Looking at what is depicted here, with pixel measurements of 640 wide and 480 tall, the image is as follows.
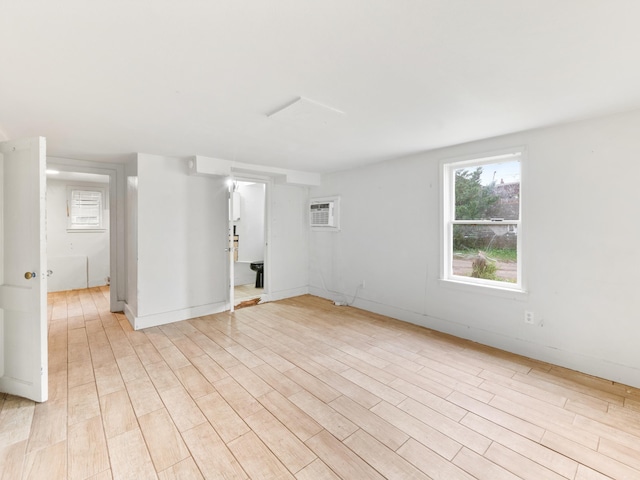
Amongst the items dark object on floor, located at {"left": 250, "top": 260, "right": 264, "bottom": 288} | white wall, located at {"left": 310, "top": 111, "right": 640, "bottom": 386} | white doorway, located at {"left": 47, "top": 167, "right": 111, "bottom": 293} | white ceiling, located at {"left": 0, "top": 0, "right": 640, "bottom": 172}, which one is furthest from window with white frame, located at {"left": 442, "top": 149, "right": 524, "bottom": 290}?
white doorway, located at {"left": 47, "top": 167, "right": 111, "bottom": 293}

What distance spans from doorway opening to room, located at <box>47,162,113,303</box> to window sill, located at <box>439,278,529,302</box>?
589cm

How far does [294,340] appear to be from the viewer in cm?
333

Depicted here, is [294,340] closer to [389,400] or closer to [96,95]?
[389,400]

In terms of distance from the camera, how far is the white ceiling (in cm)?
125

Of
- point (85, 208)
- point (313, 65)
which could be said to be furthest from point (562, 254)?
point (85, 208)

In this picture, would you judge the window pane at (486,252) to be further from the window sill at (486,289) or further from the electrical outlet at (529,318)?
the electrical outlet at (529,318)

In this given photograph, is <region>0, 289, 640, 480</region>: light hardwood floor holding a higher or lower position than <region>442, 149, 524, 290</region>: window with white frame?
lower

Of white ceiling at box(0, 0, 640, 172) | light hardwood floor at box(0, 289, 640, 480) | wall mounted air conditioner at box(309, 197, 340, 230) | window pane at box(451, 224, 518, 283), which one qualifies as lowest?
light hardwood floor at box(0, 289, 640, 480)

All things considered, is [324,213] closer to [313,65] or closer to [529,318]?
[529,318]

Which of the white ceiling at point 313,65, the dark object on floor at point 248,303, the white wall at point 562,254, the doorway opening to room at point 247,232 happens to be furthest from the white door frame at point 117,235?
the white wall at point 562,254

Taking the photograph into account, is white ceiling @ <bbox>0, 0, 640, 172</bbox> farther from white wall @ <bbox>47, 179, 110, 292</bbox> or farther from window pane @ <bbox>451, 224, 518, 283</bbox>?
white wall @ <bbox>47, 179, 110, 292</bbox>

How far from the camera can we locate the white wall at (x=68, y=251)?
5.64m

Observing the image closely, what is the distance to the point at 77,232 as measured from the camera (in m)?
5.89

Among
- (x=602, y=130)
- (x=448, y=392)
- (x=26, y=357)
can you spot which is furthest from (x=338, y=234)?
(x=26, y=357)
